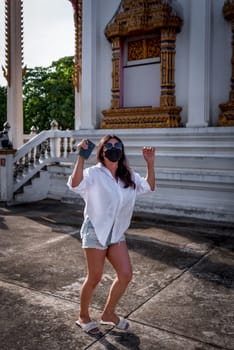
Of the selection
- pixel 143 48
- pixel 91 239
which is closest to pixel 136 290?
pixel 91 239

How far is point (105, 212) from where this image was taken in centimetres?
277

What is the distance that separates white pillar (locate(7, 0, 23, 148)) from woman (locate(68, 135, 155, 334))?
9299 mm

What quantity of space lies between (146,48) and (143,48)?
8 centimetres

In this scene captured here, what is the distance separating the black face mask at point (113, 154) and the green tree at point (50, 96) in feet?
92.3

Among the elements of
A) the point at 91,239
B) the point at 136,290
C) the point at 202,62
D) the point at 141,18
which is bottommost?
the point at 136,290

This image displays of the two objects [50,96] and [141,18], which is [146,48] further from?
[50,96]

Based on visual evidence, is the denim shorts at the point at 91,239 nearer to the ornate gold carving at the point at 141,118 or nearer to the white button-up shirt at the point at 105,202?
the white button-up shirt at the point at 105,202

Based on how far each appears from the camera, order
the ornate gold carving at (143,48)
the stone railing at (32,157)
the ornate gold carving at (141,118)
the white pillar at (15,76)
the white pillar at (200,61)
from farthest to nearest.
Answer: the white pillar at (15,76)
the stone railing at (32,157)
the ornate gold carving at (143,48)
the ornate gold carving at (141,118)
the white pillar at (200,61)

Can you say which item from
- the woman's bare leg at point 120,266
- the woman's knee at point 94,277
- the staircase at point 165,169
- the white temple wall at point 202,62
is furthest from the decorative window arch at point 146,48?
the woman's knee at point 94,277

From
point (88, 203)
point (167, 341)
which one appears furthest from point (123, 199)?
point (167, 341)

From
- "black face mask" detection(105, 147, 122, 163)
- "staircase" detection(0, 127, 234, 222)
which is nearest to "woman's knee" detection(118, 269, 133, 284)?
"black face mask" detection(105, 147, 122, 163)

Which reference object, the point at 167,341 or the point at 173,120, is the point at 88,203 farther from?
the point at 173,120

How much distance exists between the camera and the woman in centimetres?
277

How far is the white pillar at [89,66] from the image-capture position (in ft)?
31.7
